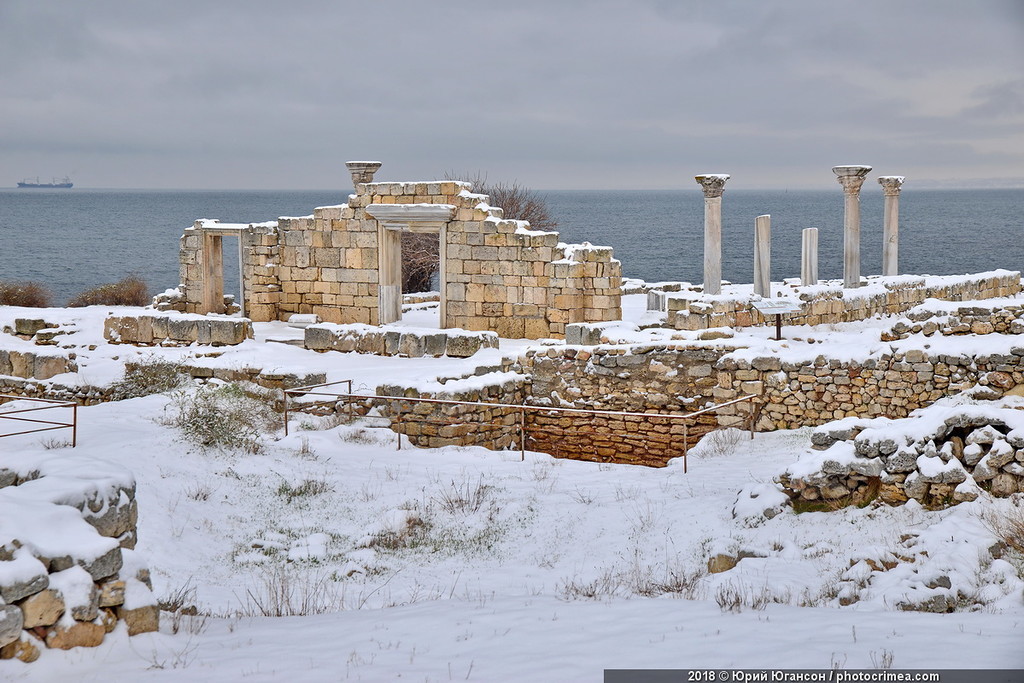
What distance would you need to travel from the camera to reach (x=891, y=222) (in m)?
26.1

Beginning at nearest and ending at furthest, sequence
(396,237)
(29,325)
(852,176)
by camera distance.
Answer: (29,325)
(396,237)
(852,176)

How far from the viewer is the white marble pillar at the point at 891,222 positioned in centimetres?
2577

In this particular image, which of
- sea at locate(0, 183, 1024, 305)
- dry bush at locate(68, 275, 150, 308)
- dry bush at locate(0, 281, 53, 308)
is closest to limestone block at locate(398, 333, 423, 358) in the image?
dry bush at locate(0, 281, 53, 308)

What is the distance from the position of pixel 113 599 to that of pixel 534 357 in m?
10.6

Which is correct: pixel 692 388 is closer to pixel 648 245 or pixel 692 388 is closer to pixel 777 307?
pixel 777 307

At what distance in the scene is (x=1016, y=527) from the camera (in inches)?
302

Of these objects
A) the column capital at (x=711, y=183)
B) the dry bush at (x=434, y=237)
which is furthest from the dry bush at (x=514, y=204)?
the column capital at (x=711, y=183)

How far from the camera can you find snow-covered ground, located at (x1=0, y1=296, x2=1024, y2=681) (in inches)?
227

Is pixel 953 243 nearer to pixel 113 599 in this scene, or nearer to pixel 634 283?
pixel 634 283

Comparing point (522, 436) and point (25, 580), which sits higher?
point (25, 580)

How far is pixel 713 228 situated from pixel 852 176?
437 centimetres

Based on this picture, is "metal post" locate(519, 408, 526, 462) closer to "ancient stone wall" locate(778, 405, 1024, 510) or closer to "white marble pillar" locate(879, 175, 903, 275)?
"ancient stone wall" locate(778, 405, 1024, 510)

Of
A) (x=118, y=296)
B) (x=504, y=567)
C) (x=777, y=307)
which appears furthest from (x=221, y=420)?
(x=118, y=296)

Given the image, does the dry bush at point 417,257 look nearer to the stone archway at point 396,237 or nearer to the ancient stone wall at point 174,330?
the stone archway at point 396,237
